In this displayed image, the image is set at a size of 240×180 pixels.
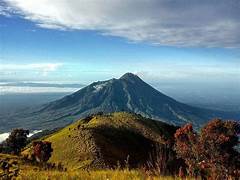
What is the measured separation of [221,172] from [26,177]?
16.4ft

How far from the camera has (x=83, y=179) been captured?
10.2m

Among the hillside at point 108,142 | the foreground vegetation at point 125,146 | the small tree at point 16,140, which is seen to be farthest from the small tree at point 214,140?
the small tree at point 16,140

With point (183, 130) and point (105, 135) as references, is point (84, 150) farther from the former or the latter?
point (183, 130)

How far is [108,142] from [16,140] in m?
36.5

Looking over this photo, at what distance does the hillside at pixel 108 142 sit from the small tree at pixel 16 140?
1336 centimetres

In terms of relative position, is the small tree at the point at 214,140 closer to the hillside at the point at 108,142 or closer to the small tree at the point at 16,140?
the hillside at the point at 108,142

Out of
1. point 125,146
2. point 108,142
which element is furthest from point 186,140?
point 125,146

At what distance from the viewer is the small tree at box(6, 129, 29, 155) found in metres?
129

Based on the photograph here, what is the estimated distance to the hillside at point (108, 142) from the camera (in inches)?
3735

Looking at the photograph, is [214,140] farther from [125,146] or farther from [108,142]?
[125,146]

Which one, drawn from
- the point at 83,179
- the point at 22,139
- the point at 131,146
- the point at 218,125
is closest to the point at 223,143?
the point at 218,125

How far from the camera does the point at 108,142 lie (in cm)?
11275

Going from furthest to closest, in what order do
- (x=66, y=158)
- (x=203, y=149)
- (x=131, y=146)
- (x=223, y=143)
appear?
1. (x=131, y=146)
2. (x=66, y=158)
3. (x=223, y=143)
4. (x=203, y=149)

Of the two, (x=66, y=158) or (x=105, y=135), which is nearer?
(x=66, y=158)
